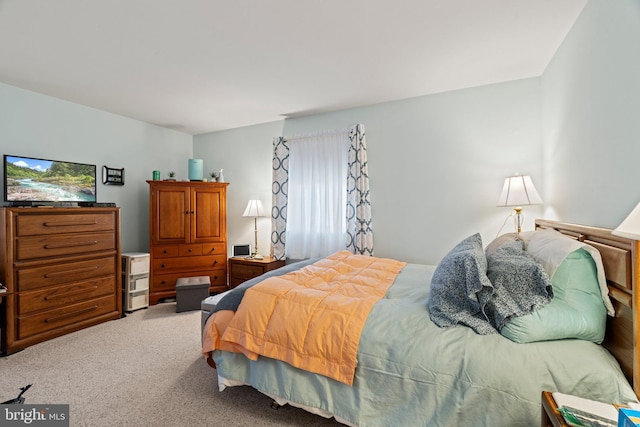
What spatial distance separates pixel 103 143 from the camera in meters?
3.61

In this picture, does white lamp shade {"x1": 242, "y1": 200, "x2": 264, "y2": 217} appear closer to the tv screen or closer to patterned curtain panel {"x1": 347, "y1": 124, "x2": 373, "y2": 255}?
patterned curtain panel {"x1": 347, "y1": 124, "x2": 373, "y2": 255}

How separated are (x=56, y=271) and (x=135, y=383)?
61.9 inches

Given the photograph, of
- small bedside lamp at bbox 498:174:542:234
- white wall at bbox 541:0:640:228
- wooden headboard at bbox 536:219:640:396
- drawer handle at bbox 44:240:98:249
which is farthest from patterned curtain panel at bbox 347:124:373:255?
Answer: drawer handle at bbox 44:240:98:249

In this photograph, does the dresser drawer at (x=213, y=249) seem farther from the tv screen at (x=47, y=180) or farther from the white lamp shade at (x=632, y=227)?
the white lamp shade at (x=632, y=227)

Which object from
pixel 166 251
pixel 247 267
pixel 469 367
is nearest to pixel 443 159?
pixel 469 367

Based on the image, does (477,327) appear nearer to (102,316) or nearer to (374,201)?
(374,201)

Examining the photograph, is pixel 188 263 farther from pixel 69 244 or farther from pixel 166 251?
pixel 69 244

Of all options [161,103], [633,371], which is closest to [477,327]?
[633,371]

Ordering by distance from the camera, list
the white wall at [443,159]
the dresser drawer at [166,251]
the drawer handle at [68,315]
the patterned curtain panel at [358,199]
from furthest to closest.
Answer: the dresser drawer at [166,251] < the patterned curtain panel at [358,199] < the white wall at [443,159] < the drawer handle at [68,315]

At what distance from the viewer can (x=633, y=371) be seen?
107 cm

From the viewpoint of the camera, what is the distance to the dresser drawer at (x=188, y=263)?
3705 millimetres

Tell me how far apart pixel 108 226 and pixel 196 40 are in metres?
2.29

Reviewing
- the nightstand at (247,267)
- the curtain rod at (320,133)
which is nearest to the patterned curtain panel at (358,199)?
the curtain rod at (320,133)

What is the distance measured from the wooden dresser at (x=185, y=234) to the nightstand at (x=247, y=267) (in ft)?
1.04
